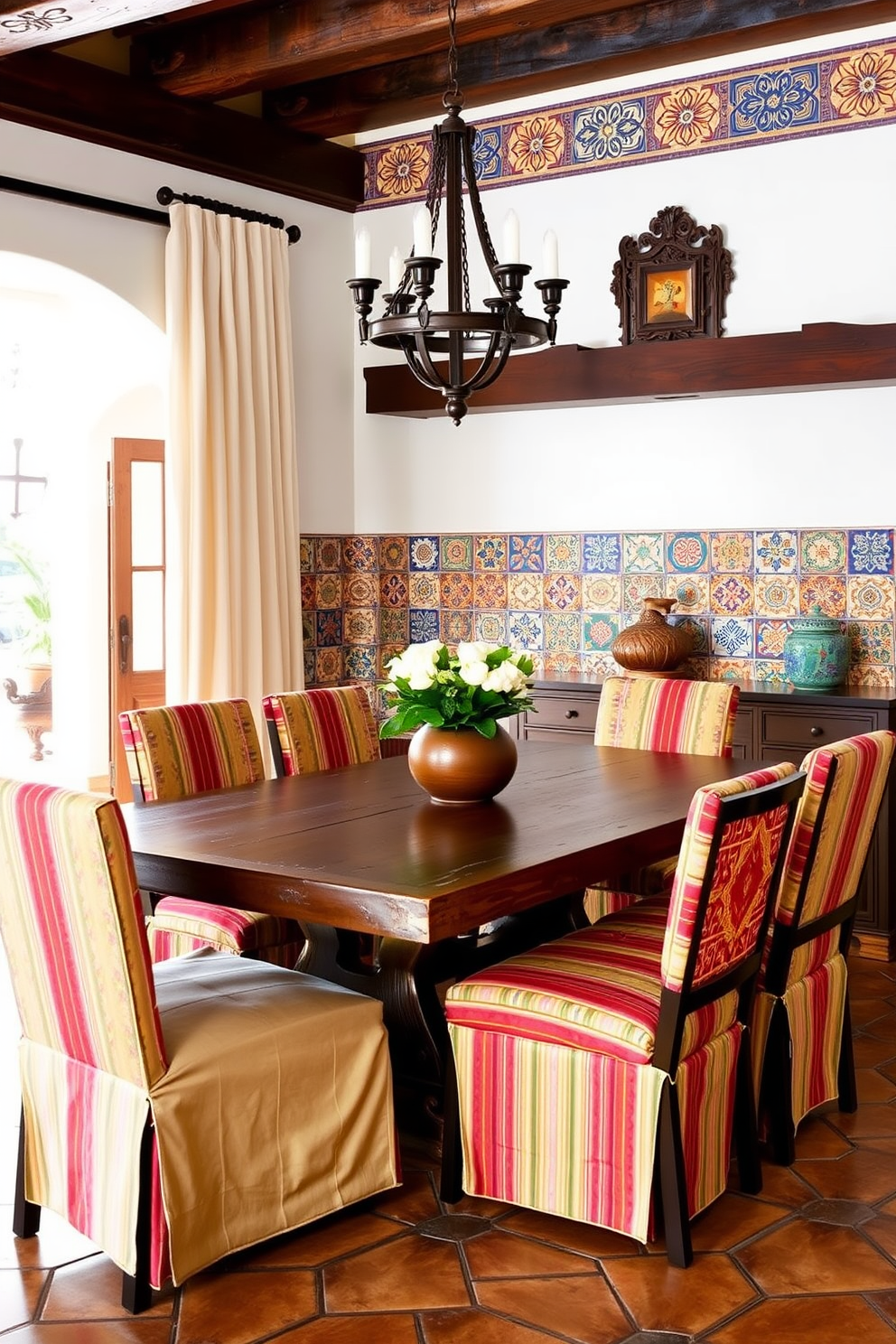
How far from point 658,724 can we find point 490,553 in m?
1.73

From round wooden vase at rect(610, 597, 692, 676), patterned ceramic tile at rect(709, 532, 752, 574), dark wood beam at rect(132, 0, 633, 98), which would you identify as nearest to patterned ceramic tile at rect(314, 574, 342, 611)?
round wooden vase at rect(610, 597, 692, 676)

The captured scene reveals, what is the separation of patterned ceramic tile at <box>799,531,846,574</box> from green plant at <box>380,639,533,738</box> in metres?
2.13

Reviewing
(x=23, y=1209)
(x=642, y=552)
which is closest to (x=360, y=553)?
(x=642, y=552)

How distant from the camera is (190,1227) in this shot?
2.56 m

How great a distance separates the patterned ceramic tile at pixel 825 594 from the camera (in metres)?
5.13

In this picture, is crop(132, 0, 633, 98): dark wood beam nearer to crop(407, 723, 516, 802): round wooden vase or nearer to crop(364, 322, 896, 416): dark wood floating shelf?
crop(364, 322, 896, 416): dark wood floating shelf

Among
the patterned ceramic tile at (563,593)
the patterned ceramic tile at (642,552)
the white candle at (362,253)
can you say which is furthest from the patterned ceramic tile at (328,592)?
the white candle at (362,253)

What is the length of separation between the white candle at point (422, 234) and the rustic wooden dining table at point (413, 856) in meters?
1.31

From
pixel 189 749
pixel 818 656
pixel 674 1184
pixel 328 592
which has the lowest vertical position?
pixel 674 1184

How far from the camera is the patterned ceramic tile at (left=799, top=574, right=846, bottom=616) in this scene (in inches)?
202

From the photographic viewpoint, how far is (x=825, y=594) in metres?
5.17

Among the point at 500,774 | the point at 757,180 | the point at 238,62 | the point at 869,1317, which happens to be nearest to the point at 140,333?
the point at 238,62

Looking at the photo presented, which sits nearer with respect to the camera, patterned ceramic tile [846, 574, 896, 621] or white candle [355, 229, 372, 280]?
white candle [355, 229, 372, 280]

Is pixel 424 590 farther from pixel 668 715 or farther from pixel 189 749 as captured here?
pixel 189 749
